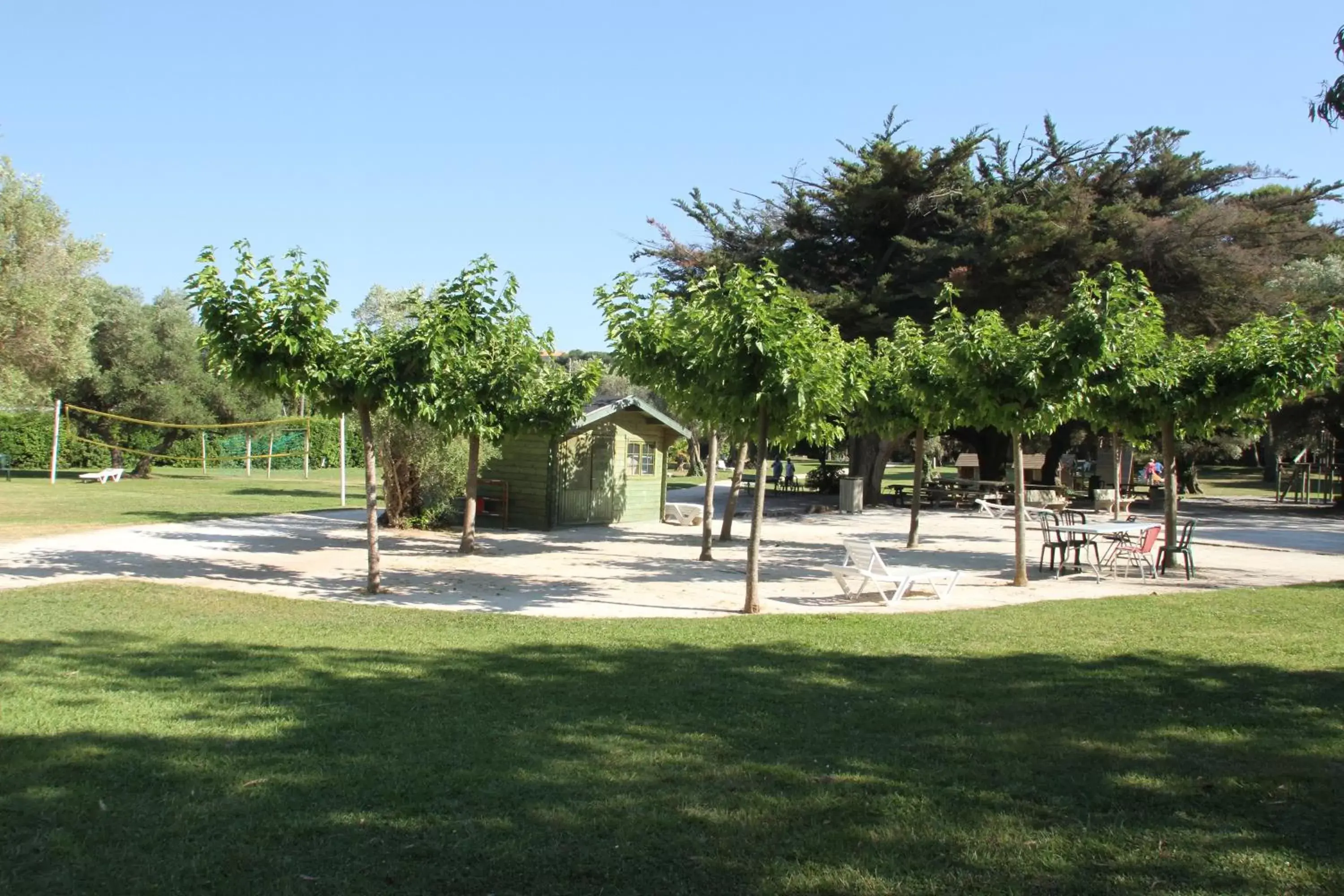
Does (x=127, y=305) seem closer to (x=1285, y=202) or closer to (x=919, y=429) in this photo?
(x=919, y=429)

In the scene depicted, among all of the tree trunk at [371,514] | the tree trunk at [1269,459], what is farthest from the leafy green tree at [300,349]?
the tree trunk at [1269,459]

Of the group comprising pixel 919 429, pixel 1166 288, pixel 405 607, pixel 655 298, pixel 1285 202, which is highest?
pixel 1285 202

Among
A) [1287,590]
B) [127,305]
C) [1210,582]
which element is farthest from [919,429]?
[127,305]

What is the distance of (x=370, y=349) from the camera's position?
12.2m

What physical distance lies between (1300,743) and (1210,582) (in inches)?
370

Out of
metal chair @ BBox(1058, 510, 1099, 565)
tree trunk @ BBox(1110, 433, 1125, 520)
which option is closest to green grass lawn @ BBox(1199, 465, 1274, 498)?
tree trunk @ BBox(1110, 433, 1125, 520)

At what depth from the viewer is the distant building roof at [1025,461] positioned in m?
34.0

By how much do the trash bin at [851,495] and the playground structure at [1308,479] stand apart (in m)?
16.2

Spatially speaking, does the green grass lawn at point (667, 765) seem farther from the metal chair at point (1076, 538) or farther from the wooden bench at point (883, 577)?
the metal chair at point (1076, 538)

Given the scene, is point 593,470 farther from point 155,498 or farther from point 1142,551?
point 155,498

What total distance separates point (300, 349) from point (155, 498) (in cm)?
1884

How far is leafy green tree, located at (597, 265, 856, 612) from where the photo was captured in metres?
10.2

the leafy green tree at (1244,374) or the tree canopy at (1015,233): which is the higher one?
the tree canopy at (1015,233)

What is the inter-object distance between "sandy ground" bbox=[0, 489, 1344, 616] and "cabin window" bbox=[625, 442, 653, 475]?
5.48 feet
